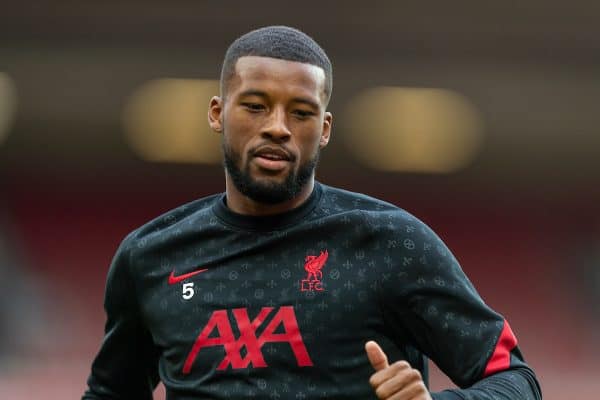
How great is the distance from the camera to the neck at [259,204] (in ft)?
8.96

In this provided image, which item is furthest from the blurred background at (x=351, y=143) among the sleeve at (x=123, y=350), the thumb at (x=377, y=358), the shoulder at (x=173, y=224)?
the thumb at (x=377, y=358)

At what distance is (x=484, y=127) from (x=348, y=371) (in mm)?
9251

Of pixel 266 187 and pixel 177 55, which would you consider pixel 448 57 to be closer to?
pixel 177 55

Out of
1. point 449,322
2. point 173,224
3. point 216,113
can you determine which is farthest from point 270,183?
point 449,322

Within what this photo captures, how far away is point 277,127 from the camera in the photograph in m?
2.60

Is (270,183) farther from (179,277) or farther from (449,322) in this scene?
(449,322)

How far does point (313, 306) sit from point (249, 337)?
0.15 m

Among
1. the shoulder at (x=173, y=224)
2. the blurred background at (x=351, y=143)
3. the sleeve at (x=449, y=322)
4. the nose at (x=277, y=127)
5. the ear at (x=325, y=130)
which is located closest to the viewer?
the sleeve at (x=449, y=322)

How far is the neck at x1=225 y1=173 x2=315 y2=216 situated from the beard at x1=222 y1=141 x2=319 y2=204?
0.03 metres

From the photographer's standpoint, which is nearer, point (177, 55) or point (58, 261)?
point (177, 55)

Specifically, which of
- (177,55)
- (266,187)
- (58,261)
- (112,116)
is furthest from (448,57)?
(266,187)

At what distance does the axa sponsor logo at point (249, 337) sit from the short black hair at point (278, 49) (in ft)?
1.62

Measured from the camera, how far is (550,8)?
10289mm

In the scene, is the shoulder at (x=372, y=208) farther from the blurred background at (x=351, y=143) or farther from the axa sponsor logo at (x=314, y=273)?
the blurred background at (x=351, y=143)
